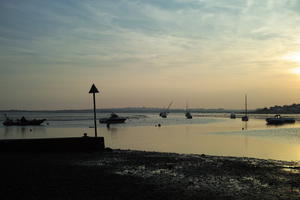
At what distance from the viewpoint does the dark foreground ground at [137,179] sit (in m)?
9.76

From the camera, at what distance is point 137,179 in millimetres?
12281

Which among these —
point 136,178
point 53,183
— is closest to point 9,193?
point 53,183

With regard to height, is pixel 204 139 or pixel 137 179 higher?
pixel 137 179

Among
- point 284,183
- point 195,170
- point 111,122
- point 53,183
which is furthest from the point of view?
point 111,122

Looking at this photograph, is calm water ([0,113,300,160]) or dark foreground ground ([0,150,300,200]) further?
calm water ([0,113,300,160])

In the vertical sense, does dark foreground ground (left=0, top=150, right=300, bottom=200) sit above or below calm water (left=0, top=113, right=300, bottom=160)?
above

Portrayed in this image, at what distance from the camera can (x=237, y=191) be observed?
10406 millimetres

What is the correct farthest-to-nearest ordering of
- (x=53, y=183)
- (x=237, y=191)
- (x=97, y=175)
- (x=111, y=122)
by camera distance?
(x=111, y=122), (x=97, y=175), (x=53, y=183), (x=237, y=191)

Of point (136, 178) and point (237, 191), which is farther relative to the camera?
point (136, 178)

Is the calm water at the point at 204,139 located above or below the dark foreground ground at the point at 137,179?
below

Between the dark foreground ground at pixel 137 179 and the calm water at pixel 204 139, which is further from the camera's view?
the calm water at pixel 204 139

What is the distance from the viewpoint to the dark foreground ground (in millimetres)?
9755

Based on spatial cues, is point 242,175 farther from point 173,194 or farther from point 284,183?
point 173,194

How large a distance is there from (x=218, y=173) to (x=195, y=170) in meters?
1.32
